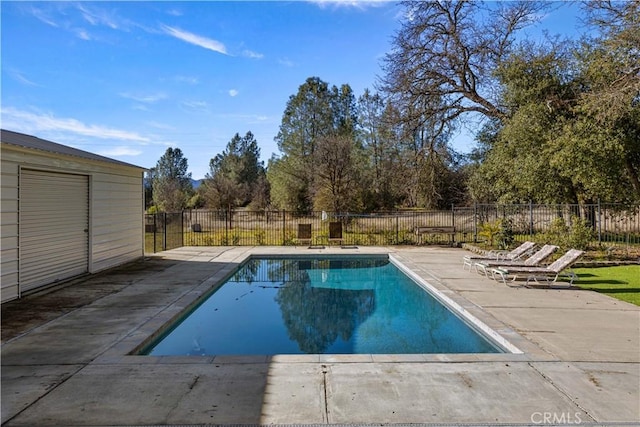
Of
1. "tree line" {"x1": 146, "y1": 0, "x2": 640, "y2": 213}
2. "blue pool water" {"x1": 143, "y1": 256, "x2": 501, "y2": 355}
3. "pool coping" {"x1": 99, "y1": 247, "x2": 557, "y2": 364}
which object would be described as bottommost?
"blue pool water" {"x1": 143, "y1": 256, "x2": 501, "y2": 355}

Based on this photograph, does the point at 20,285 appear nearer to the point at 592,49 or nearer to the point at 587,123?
the point at 587,123

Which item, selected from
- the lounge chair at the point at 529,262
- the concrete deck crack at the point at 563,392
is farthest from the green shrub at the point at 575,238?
the concrete deck crack at the point at 563,392

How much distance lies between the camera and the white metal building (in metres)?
6.64

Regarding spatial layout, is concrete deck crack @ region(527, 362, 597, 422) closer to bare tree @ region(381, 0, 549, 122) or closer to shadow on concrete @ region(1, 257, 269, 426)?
shadow on concrete @ region(1, 257, 269, 426)

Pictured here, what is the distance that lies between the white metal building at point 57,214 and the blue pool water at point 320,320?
3191 mm

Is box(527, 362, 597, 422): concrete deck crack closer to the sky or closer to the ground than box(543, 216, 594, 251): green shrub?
closer to the ground

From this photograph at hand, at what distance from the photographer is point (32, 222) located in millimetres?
7383

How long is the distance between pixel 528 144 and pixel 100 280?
1427 cm

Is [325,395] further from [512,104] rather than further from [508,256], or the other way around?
[512,104]

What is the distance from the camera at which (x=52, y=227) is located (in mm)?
8000

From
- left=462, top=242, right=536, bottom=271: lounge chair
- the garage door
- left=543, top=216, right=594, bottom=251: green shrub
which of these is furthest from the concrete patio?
left=543, top=216, right=594, bottom=251: green shrub

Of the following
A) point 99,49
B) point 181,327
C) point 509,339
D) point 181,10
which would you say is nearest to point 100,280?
point 181,327

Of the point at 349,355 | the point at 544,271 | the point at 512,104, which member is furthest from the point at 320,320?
the point at 512,104

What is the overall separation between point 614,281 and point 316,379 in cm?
811
